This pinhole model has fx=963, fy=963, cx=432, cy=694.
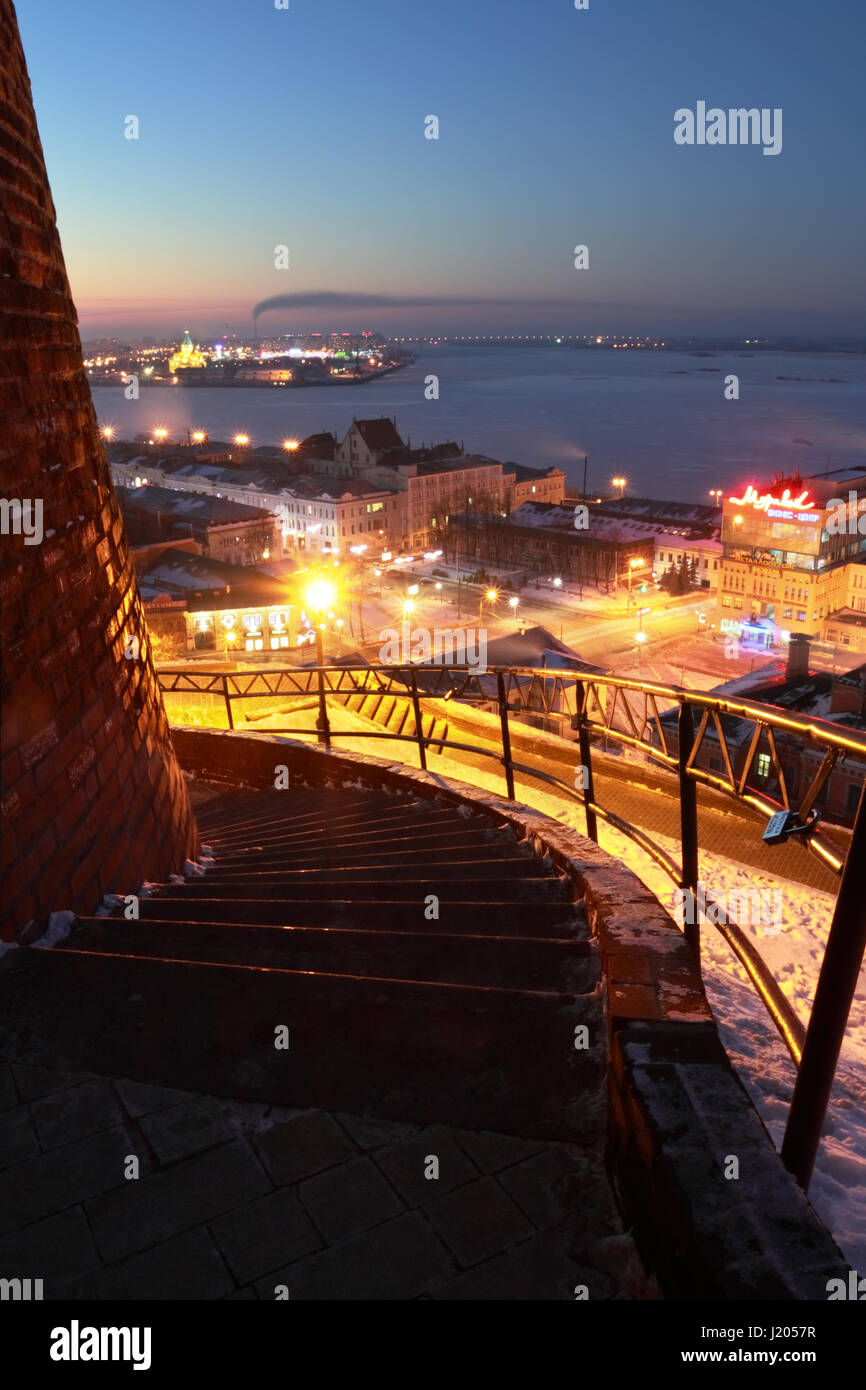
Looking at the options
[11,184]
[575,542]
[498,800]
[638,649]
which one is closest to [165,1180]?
[11,184]

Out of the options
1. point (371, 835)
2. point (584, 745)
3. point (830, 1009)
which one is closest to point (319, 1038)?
point (830, 1009)

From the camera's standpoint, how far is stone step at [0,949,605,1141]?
9.29ft

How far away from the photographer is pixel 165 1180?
250 cm

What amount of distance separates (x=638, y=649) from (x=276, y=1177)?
3233cm

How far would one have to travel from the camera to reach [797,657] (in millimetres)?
21078

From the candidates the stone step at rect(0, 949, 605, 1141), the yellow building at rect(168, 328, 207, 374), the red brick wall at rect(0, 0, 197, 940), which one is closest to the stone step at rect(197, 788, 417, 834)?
the red brick wall at rect(0, 0, 197, 940)

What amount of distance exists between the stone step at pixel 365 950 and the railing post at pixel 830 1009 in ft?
4.02

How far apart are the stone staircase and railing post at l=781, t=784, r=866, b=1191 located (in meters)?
0.58

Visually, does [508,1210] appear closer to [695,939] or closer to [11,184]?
[695,939]

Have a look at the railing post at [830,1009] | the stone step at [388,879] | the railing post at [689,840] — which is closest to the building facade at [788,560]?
the stone step at [388,879]

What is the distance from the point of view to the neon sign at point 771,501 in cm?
3800

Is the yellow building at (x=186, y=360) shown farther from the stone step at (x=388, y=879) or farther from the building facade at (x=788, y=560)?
the stone step at (x=388, y=879)

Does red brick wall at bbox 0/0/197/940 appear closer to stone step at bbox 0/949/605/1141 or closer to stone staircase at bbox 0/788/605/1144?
stone staircase at bbox 0/788/605/1144
